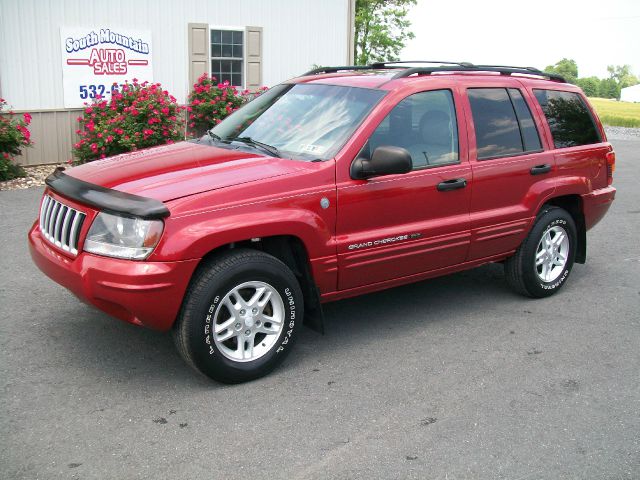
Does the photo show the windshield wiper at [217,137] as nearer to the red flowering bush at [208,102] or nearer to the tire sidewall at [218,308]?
the tire sidewall at [218,308]

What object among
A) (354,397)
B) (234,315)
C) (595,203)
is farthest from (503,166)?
(234,315)

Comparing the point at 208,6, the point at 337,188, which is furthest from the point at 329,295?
the point at 208,6

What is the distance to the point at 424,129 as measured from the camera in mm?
5266

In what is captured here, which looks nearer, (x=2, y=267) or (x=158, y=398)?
(x=158, y=398)

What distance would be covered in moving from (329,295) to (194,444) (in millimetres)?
1506

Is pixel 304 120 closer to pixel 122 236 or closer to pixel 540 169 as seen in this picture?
pixel 122 236

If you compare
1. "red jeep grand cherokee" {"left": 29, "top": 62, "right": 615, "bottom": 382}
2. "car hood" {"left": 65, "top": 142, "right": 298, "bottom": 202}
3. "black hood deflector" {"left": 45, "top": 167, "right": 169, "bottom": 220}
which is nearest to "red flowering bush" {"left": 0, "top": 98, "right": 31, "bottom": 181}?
"red jeep grand cherokee" {"left": 29, "top": 62, "right": 615, "bottom": 382}

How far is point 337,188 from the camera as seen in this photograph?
470cm

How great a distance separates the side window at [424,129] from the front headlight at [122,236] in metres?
1.65

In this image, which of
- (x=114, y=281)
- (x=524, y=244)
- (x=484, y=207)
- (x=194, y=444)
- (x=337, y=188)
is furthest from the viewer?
(x=524, y=244)

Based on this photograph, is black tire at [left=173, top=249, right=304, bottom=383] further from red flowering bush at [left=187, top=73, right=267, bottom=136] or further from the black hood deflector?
red flowering bush at [left=187, top=73, right=267, bottom=136]

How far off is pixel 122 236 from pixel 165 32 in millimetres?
10134

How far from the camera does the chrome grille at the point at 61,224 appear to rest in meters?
4.32

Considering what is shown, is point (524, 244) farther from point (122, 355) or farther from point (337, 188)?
point (122, 355)
